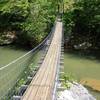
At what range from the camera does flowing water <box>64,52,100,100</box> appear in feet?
49.8

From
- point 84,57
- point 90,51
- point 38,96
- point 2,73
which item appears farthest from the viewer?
point 90,51

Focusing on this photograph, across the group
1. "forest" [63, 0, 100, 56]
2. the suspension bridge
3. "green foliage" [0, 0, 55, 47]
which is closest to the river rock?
the suspension bridge

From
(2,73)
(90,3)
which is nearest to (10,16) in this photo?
(90,3)

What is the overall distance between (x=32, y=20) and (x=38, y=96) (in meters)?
14.6

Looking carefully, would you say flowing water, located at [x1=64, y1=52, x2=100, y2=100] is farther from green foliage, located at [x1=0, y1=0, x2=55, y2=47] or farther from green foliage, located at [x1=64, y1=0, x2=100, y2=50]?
green foliage, located at [x1=0, y1=0, x2=55, y2=47]

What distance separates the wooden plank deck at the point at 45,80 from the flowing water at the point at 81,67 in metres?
3.94

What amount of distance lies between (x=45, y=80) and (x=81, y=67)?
8747mm

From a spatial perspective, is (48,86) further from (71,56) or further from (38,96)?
(71,56)

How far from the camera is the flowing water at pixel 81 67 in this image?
15.2 metres

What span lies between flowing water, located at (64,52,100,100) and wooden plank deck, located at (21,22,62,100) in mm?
3938

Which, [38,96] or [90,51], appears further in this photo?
[90,51]

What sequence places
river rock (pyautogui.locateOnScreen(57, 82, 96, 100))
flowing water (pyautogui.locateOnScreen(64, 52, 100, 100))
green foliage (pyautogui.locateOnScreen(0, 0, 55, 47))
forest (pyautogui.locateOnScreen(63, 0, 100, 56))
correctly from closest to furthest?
river rock (pyautogui.locateOnScreen(57, 82, 96, 100)) < flowing water (pyautogui.locateOnScreen(64, 52, 100, 100)) < forest (pyautogui.locateOnScreen(63, 0, 100, 56)) < green foliage (pyautogui.locateOnScreen(0, 0, 55, 47))

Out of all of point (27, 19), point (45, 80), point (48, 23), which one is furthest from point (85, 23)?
point (45, 80)

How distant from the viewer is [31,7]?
69.4ft
